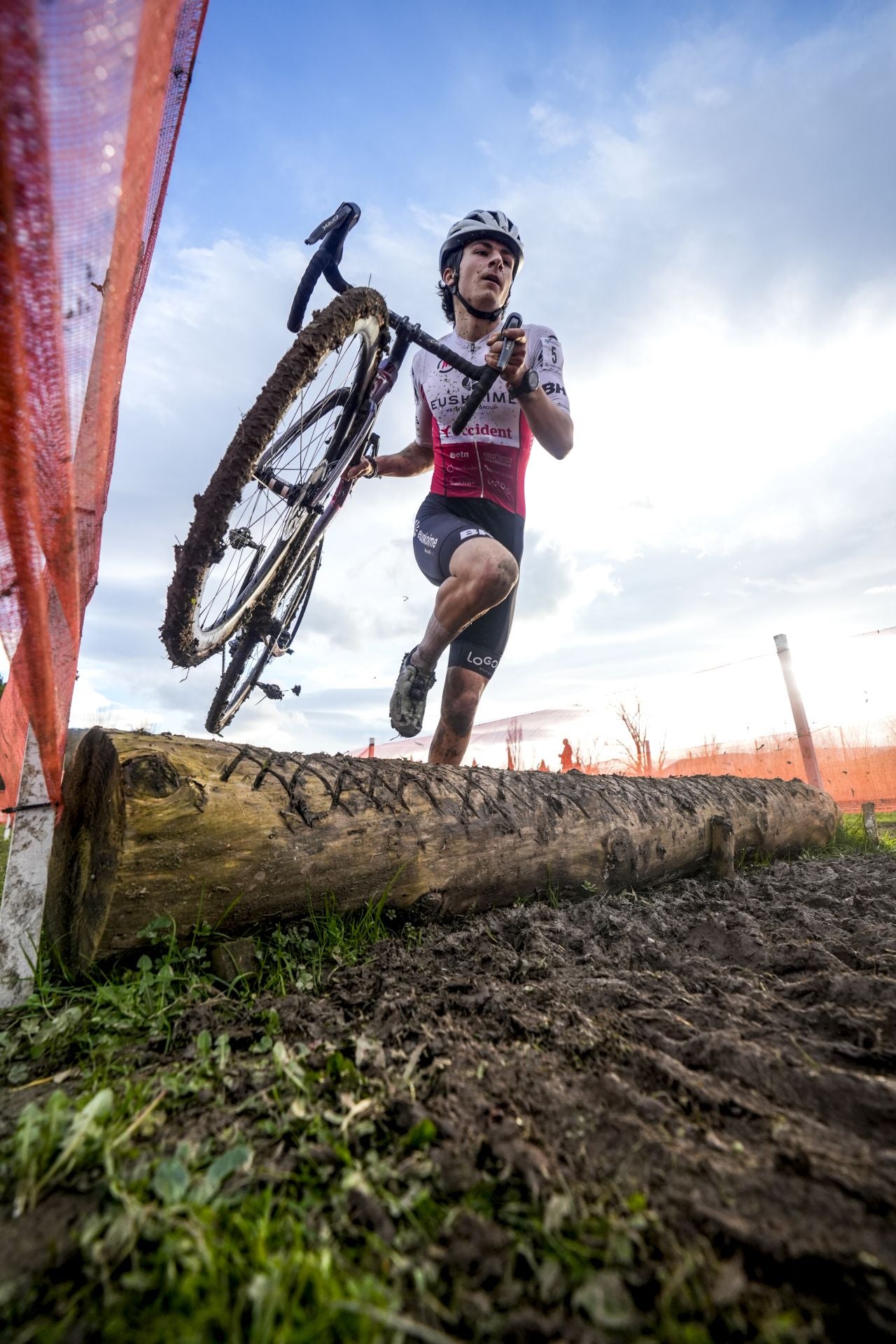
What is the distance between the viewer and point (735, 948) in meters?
1.89

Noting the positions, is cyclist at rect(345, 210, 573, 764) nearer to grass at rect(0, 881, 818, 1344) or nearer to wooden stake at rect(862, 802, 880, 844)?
grass at rect(0, 881, 818, 1344)

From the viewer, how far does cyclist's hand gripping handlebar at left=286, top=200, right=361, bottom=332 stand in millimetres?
3217

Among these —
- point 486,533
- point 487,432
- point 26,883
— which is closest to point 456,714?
point 486,533

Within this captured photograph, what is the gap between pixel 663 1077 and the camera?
1099 mm

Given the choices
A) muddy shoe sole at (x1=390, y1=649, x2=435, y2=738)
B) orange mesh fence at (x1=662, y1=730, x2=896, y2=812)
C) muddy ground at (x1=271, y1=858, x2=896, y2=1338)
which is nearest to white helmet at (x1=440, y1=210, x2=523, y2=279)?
muddy shoe sole at (x1=390, y1=649, x2=435, y2=738)

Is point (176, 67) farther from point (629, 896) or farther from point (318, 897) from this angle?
point (629, 896)

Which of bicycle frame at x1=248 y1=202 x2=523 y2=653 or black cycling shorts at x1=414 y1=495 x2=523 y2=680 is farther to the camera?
black cycling shorts at x1=414 y1=495 x2=523 y2=680

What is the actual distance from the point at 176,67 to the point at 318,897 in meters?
2.43

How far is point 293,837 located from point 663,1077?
1205 millimetres

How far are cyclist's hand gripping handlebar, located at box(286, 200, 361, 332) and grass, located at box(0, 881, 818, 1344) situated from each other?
351 centimetres

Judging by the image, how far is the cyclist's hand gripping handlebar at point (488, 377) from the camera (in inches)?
129

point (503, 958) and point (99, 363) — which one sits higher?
point (99, 363)

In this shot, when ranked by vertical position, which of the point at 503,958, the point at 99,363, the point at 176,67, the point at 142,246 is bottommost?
the point at 503,958

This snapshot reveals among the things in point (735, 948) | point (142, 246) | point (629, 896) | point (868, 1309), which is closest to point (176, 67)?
point (142, 246)
